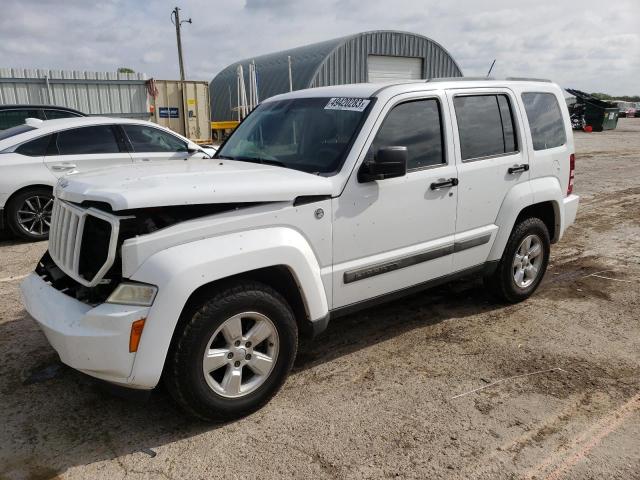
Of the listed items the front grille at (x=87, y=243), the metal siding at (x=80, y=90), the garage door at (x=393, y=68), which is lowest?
the front grille at (x=87, y=243)

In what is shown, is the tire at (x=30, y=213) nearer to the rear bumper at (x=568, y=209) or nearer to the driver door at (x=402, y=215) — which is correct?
the driver door at (x=402, y=215)

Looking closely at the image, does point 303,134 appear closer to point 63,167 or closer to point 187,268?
point 187,268

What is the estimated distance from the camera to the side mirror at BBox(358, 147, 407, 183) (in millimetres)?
3271

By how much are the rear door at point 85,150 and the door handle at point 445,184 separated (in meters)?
5.02

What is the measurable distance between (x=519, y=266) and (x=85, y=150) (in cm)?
573

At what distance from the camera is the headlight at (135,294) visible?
2625 millimetres

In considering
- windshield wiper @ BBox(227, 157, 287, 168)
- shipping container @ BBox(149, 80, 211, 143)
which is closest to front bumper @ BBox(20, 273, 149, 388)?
windshield wiper @ BBox(227, 157, 287, 168)

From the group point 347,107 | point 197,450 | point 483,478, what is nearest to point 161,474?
point 197,450

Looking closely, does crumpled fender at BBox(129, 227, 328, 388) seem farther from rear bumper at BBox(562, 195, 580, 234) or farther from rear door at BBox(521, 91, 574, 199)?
rear bumper at BBox(562, 195, 580, 234)

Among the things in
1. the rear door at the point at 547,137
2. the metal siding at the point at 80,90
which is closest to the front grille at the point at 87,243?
the rear door at the point at 547,137

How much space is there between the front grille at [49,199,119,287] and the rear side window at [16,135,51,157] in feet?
14.8

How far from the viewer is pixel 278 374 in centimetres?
319

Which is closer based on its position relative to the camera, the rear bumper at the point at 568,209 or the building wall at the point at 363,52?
the rear bumper at the point at 568,209

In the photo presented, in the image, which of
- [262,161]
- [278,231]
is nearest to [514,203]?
[262,161]
